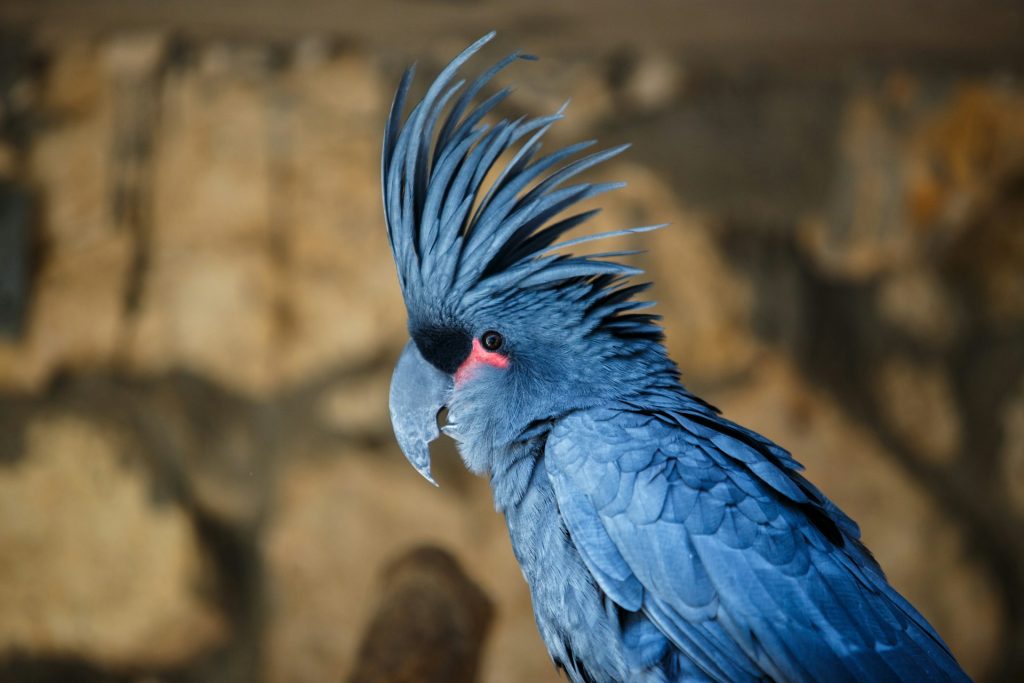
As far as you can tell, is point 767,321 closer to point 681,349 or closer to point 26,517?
point 681,349

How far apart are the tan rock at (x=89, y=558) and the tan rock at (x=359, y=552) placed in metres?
0.37

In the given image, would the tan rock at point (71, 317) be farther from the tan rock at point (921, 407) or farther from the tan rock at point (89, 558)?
the tan rock at point (921, 407)

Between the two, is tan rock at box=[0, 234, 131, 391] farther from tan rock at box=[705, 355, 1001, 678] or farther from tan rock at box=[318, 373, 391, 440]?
tan rock at box=[705, 355, 1001, 678]

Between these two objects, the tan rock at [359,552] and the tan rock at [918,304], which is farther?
the tan rock at [918,304]

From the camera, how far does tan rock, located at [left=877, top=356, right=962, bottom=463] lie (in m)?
3.73

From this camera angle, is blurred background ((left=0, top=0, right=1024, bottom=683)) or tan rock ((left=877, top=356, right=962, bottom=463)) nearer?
blurred background ((left=0, top=0, right=1024, bottom=683))

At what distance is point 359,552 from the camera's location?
360 cm

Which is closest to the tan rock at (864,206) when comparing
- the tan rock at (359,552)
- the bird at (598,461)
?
the tan rock at (359,552)

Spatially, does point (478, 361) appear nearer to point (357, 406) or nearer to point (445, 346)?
point (445, 346)

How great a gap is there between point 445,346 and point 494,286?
0.17m

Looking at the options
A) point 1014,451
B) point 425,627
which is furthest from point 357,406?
point 1014,451

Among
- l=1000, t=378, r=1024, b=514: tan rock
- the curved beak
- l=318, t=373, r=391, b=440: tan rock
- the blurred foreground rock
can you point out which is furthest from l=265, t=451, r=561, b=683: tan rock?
l=1000, t=378, r=1024, b=514: tan rock

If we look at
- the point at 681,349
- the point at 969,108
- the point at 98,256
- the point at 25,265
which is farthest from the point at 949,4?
the point at 25,265

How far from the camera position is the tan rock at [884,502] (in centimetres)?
359
